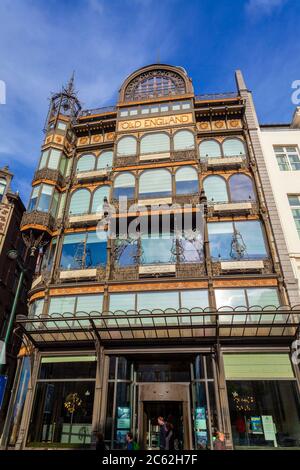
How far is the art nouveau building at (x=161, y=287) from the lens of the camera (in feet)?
48.2

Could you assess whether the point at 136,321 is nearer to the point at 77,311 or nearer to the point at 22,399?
the point at 77,311

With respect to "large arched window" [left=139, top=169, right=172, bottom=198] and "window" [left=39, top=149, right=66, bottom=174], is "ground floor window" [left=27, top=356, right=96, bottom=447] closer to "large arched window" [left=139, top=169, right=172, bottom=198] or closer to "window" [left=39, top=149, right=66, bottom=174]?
"large arched window" [left=139, top=169, right=172, bottom=198]

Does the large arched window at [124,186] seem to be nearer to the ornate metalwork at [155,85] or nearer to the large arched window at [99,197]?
the large arched window at [99,197]

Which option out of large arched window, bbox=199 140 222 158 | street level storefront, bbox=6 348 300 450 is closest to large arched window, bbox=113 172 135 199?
large arched window, bbox=199 140 222 158

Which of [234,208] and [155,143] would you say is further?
[155,143]

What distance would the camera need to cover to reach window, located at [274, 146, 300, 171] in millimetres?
21656

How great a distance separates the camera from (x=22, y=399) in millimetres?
16234

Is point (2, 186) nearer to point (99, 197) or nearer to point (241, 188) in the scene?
point (99, 197)

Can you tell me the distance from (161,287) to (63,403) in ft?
27.6

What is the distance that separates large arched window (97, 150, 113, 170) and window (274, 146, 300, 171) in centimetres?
1295

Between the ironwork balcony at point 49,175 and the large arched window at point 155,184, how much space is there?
21.5 feet

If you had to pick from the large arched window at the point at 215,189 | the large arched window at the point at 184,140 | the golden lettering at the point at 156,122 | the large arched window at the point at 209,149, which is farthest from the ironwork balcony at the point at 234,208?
the golden lettering at the point at 156,122

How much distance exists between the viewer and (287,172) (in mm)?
21266

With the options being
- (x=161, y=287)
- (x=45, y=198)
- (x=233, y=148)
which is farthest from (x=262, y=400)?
(x=45, y=198)
